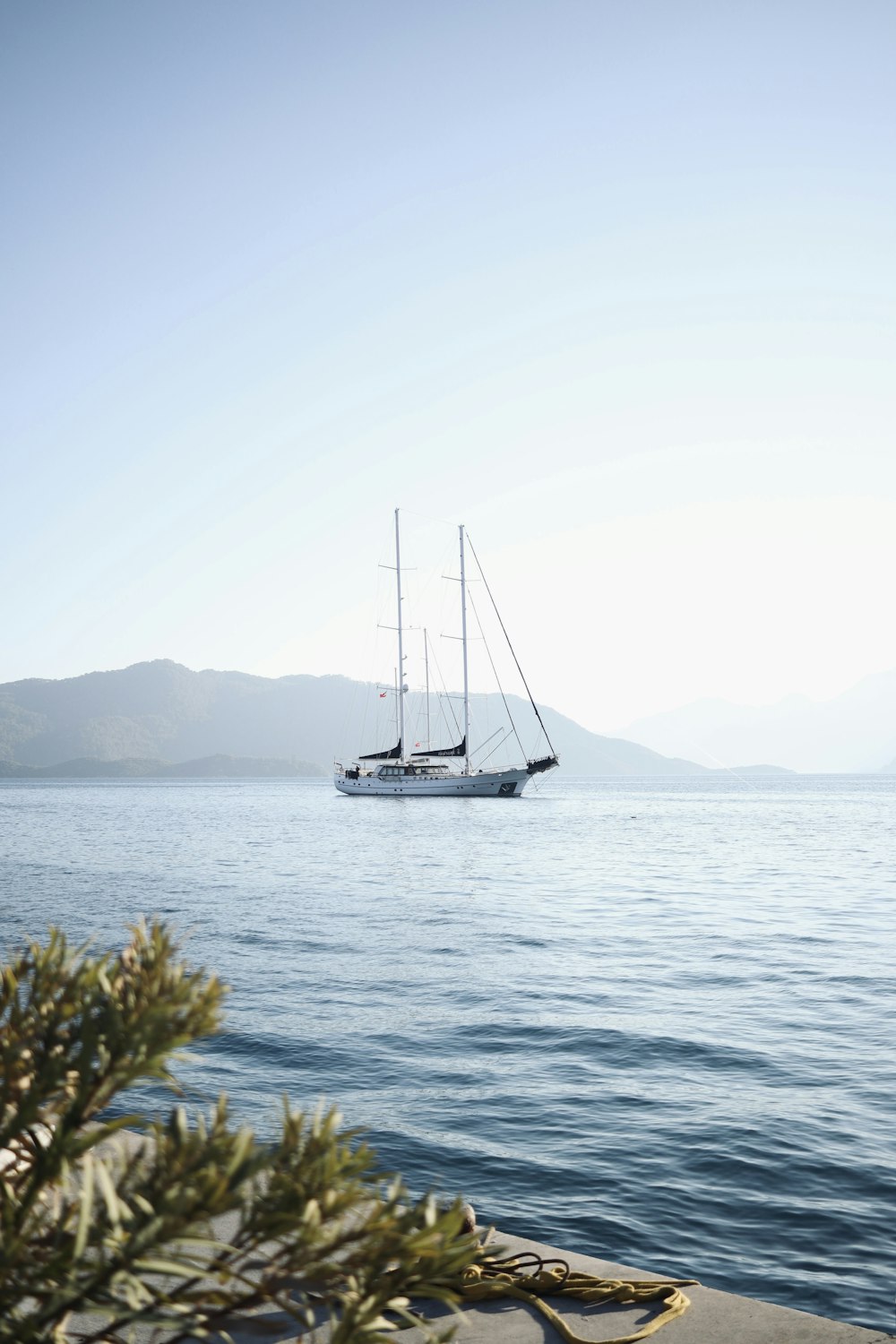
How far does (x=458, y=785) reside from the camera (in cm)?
9125

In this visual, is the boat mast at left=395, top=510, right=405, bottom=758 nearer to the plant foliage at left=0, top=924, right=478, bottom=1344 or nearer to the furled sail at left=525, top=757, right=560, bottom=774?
the furled sail at left=525, top=757, right=560, bottom=774

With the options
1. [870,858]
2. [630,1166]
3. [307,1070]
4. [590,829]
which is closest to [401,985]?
[307,1070]

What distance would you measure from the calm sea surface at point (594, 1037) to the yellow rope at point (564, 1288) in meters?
1.61

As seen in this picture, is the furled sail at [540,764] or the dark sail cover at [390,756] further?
the dark sail cover at [390,756]

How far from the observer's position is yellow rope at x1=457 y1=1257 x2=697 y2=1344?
16.2 feet

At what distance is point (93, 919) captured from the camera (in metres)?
24.3

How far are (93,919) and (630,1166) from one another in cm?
1878

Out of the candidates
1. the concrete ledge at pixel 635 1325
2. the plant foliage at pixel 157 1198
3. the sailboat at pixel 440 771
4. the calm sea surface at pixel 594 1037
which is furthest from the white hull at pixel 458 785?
the plant foliage at pixel 157 1198

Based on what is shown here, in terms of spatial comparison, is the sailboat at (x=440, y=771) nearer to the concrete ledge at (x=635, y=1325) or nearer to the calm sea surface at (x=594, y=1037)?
the calm sea surface at (x=594, y=1037)

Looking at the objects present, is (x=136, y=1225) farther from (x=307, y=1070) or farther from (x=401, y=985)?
(x=401, y=985)

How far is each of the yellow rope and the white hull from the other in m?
85.4

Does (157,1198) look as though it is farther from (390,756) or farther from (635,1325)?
(390,756)

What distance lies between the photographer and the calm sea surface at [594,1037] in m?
7.47

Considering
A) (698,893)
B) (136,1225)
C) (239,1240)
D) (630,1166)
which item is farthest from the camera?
(698,893)
